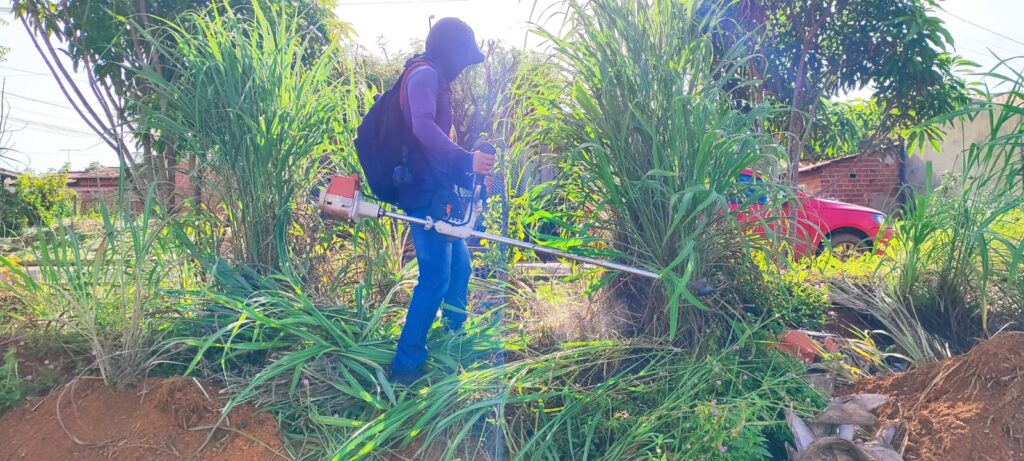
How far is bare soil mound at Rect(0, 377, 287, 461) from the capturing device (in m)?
2.37

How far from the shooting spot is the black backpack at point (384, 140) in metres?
2.78

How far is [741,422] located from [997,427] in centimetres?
83

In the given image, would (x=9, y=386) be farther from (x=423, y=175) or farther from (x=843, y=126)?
(x=843, y=126)

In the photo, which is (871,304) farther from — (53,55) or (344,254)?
(53,55)

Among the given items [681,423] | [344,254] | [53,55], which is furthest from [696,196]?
[53,55]

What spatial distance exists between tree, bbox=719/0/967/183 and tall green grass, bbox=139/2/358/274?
126 inches

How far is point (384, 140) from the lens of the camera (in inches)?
110

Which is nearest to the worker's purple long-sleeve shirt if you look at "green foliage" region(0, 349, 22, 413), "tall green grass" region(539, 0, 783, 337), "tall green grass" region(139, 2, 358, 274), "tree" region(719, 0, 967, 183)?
"tall green grass" region(539, 0, 783, 337)

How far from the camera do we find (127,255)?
2852mm

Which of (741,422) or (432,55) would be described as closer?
(741,422)

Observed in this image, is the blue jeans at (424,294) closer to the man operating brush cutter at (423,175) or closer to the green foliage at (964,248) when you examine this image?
the man operating brush cutter at (423,175)

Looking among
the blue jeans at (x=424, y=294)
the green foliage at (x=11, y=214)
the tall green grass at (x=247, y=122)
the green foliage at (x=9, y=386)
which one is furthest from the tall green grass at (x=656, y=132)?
the green foliage at (x=11, y=214)

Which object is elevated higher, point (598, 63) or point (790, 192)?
point (598, 63)

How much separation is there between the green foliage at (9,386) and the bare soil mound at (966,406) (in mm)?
3204
